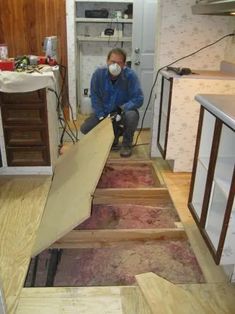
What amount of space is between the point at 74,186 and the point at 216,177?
926 millimetres

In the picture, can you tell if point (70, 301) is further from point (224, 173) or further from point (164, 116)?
point (164, 116)

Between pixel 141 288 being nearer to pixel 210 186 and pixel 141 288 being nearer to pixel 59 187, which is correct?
pixel 210 186

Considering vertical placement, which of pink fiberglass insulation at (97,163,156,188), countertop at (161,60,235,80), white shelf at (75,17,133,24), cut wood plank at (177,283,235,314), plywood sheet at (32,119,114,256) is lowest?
pink fiberglass insulation at (97,163,156,188)

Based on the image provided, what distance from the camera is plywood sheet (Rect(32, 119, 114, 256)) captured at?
1.68 metres

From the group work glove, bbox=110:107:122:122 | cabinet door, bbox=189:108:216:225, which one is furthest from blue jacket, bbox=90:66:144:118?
cabinet door, bbox=189:108:216:225

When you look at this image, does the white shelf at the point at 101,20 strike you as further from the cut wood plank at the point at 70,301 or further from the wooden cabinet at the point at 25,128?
the cut wood plank at the point at 70,301

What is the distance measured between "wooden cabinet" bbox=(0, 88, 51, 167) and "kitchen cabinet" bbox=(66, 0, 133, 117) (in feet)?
5.76

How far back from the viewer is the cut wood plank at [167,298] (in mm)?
1353

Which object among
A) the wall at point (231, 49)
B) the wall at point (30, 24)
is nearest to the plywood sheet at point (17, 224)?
the wall at point (231, 49)

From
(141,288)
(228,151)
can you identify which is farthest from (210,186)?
(141,288)

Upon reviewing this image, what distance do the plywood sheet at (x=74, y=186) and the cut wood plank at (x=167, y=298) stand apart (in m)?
0.46

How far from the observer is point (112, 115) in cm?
312

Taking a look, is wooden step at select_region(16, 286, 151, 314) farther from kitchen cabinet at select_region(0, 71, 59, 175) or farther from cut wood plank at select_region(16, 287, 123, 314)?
kitchen cabinet at select_region(0, 71, 59, 175)

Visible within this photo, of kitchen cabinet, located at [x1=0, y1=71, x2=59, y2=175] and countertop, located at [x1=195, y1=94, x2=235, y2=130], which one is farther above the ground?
A: countertop, located at [x1=195, y1=94, x2=235, y2=130]
